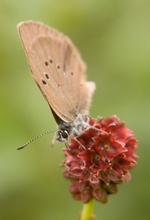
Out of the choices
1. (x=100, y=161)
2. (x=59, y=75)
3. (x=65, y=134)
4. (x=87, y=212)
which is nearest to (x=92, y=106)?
(x=59, y=75)

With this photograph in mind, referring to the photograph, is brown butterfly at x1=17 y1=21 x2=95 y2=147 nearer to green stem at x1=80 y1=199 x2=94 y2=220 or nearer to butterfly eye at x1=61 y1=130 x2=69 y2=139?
butterfly eye at x1=61 y1=130 x2=69 y2=139

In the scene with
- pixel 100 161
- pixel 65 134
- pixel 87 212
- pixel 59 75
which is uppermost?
pixel 59 75

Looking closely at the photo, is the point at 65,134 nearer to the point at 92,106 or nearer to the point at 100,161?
the point at 100,161

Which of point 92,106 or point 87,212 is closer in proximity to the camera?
point 87,212

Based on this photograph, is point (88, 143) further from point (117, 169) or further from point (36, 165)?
point (36, 165)

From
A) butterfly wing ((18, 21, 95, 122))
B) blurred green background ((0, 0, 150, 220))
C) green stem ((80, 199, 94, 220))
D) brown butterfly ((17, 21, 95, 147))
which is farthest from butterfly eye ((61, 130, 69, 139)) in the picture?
blurred green background ((0, 0, 150, 220))

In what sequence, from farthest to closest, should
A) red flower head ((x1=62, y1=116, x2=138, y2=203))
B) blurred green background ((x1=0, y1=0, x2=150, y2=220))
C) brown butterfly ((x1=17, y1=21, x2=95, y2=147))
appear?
blurred green background ((x1=0, y1=0, x2=150, y2=220)) < brown butterfly ((x1=17, y1=21, x2=95, y2=147)) < red flower head ((x1=62, y1=116, x2=138, y2=203))

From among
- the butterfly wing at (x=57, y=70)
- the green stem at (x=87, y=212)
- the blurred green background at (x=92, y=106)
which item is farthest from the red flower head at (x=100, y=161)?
the blurred green background at (x=92, y=106)
